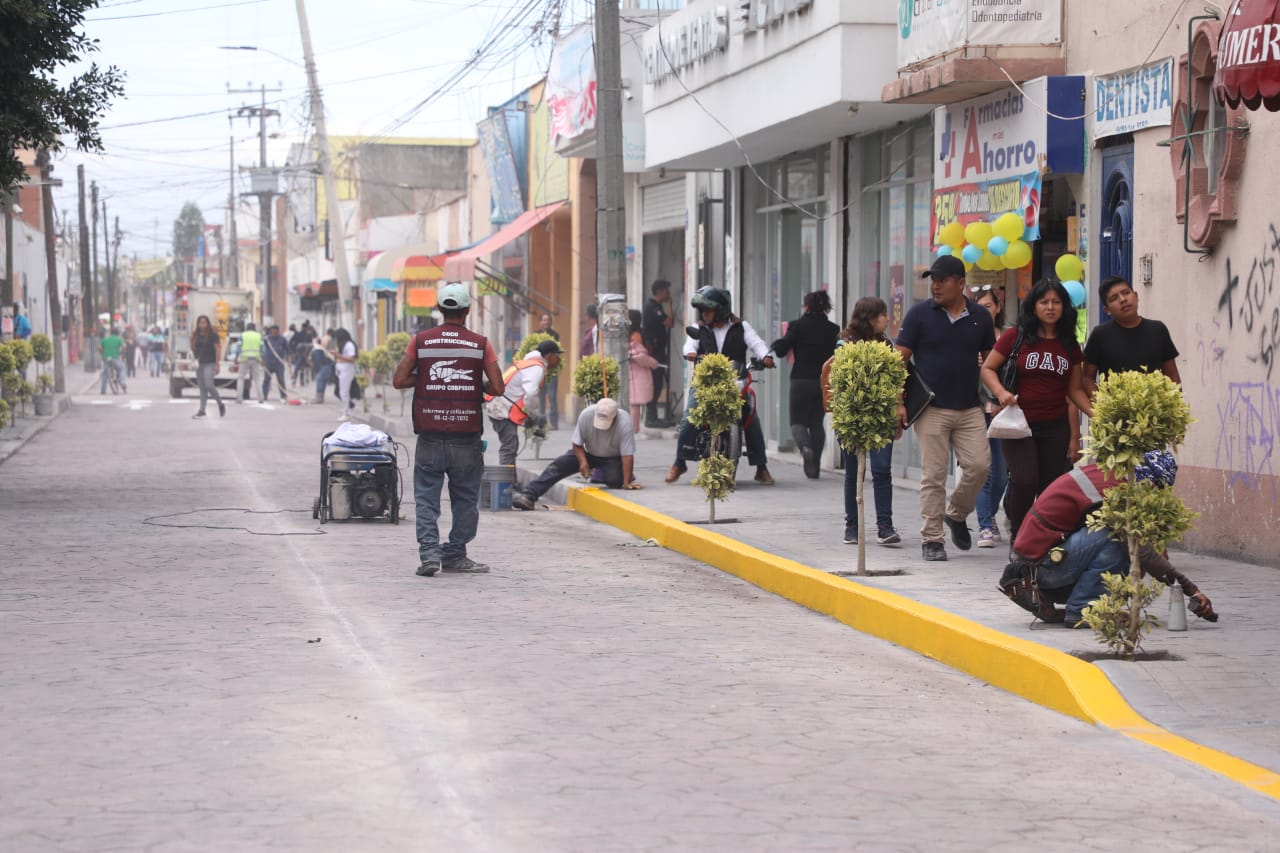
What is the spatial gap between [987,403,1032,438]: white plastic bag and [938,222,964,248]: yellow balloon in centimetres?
475

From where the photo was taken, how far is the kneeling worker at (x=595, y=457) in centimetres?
1677

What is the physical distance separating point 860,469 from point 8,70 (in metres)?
9.75

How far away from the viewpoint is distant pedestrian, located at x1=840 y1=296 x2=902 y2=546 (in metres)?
12.1

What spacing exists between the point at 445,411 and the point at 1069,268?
486cm

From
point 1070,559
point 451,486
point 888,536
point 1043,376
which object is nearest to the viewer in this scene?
point 1070,559

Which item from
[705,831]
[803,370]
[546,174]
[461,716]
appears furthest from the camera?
[546,174]

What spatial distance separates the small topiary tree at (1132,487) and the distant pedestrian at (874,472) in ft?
13.0

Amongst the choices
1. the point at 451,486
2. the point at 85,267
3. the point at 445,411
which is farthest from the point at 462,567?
the point at 85,267

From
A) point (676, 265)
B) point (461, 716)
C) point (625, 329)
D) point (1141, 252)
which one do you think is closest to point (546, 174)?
point (676, 265)

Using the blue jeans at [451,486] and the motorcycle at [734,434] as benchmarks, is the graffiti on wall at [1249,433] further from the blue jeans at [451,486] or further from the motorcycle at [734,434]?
the motorcycle at [734,434]

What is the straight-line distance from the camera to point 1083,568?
8.69 m

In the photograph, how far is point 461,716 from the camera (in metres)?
7.05

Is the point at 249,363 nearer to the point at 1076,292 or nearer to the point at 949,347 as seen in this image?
the point at 1076,292

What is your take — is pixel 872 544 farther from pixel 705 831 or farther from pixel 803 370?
pixel 705 831
